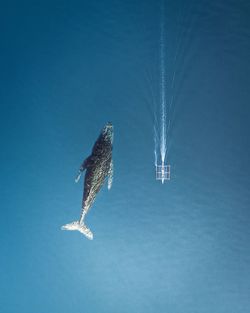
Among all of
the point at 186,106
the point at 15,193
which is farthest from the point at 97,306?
the point at 186,106

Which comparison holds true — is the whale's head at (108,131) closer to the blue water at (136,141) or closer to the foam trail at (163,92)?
the blue water at (136,141)

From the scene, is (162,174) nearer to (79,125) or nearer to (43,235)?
(79,125)

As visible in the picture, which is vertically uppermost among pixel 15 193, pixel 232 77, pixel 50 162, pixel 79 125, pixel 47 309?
pixel 232 77

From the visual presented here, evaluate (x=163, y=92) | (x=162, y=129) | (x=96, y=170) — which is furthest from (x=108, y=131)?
(x=163, y=92)

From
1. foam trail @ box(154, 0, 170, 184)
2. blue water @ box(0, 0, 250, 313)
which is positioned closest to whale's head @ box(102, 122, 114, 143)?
blue water @ box(0, 0, 250, 313)

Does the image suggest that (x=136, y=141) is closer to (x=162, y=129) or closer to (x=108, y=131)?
(x=162, y=129)

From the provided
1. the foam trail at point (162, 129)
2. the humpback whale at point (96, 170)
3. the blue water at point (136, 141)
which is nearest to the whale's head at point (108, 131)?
the humpback whale at point (96, 170)
